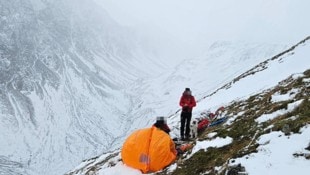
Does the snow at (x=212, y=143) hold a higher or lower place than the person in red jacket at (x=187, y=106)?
lower

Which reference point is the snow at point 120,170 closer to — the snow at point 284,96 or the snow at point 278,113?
the snow at point 278,113

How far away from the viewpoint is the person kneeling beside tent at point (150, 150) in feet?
62.3

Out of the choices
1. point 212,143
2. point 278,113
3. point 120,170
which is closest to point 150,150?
point 120,170

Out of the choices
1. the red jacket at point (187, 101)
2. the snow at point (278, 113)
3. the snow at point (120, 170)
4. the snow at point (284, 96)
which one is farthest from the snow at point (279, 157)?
the red jacket at point (187, 101)

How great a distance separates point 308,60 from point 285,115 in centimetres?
1405

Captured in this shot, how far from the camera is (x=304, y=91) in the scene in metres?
17.7

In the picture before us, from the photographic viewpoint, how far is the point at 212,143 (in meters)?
17.4

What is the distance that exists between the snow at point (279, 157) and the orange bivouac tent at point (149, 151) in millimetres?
6106

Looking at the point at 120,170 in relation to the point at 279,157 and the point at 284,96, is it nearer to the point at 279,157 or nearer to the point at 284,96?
the point at 284,96

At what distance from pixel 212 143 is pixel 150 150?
3.18m

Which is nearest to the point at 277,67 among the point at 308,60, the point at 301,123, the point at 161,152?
the point at 308,60

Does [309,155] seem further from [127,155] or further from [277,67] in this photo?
[277,67]

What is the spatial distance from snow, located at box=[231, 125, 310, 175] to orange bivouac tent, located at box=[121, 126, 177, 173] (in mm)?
6106

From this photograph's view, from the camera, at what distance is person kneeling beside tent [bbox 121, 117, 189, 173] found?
19.0 meters
